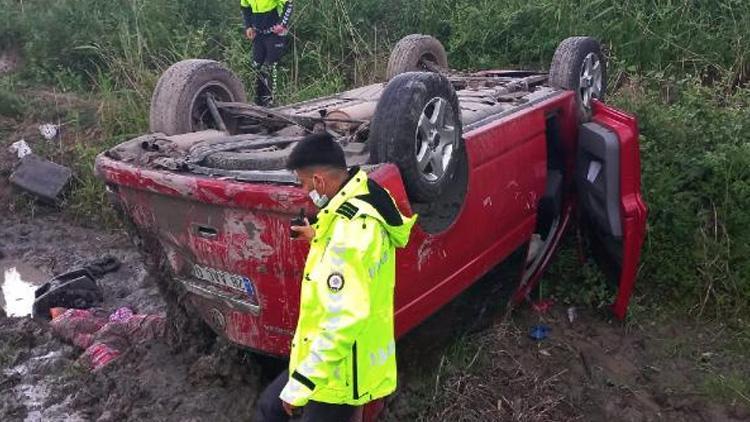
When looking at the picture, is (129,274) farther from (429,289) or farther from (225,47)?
(225,47)

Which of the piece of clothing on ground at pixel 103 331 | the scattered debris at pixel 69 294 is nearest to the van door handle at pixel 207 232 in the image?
the piece of clothing on ground at pixel 103 331

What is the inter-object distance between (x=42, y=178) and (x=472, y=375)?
4.61 metres

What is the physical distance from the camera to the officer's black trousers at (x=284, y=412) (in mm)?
2721

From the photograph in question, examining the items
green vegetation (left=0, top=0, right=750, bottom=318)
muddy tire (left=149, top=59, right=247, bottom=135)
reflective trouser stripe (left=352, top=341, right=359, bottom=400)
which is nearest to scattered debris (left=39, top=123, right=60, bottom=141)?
green vegetation (left=0, top=0, right=750, bottom=318)

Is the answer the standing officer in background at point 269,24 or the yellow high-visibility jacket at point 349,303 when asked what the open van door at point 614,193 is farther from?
the standing officer in background at point 269,24

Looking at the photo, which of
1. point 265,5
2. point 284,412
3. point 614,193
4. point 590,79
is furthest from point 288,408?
point 265,5

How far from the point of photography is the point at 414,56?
5.71 metres

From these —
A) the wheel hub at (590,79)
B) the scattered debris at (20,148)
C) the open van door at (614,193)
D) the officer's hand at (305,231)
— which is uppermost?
the officer's hand at (305,231)

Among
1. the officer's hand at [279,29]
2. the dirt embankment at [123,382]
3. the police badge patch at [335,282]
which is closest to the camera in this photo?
the police badge patch at [335,282]

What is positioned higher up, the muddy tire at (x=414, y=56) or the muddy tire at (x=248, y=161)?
the muddy tire at (x=248, y=161)

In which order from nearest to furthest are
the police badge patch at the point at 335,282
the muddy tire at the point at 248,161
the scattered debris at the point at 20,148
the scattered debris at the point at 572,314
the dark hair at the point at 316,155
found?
the police badge patch at the point at 335,282 < the dark hair at the point at 316,155 < the muddy tire at the point at 248,161 < the scattered debris at the point at 572,314 < the scattered debris at the point at 20,148

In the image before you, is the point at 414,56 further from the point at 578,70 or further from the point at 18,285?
the point at 18,285

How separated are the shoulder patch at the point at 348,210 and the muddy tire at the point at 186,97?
5.25ft

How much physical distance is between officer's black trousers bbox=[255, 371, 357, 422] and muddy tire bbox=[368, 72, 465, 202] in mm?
896
